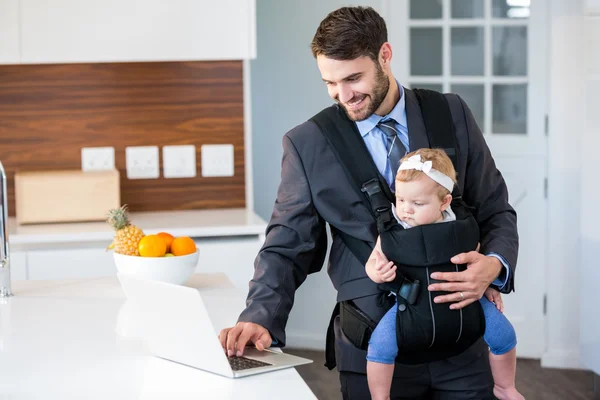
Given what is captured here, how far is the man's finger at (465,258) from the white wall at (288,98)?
2644 mm

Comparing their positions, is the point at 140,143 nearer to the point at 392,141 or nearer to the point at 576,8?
the point at 392,141

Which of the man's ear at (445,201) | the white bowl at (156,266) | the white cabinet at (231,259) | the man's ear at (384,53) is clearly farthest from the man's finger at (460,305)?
the white cabinet at (231,259)

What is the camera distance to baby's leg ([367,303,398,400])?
6.16 feet

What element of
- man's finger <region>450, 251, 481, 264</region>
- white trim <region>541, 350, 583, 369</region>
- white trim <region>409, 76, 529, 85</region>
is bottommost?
white trim <region>541, 350, 583, 369</region>

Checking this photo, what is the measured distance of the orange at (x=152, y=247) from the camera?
2277 mm

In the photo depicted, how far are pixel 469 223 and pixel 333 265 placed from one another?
0.36 m

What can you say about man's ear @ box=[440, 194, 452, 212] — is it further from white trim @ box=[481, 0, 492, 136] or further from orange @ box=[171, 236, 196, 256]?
white trim @ box=[481, 0, 492, 136]

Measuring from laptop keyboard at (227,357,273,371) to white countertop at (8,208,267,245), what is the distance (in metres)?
1.64

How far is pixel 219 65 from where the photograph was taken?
3.77 m

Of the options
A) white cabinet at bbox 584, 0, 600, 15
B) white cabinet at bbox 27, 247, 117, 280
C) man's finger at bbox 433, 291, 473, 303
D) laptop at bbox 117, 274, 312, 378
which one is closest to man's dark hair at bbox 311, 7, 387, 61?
man's finger at bbox 433, 291, 473, 303

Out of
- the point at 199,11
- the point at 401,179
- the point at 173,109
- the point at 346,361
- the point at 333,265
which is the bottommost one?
the point at 346,361

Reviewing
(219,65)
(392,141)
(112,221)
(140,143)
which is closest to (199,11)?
(219,65)

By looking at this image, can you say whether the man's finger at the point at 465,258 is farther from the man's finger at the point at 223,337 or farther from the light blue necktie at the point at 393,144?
the man's finger at the point at 223,337

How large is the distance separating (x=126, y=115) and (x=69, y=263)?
31.7 inches
